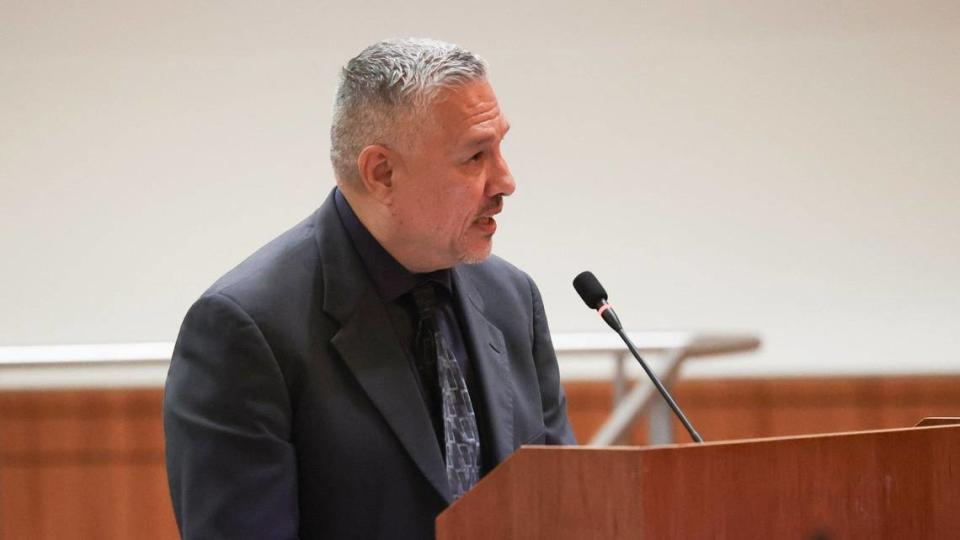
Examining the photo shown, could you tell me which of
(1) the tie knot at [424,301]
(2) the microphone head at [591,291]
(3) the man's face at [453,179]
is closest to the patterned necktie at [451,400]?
(1) the tie knot at [424,301]

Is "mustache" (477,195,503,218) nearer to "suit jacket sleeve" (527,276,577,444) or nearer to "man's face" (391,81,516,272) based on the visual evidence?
"man's face" (391,81,516,272)

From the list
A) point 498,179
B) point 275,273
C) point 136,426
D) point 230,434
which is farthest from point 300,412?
point 136,426

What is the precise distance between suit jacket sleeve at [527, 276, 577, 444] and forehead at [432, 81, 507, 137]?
446 millimetres

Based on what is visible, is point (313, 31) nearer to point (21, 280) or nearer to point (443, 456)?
point (21, 280)

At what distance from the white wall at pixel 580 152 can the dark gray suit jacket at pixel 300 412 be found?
2.33 metres

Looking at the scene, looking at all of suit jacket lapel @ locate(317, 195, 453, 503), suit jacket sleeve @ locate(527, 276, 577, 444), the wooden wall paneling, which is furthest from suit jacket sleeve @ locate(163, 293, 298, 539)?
the wooden wall paneling

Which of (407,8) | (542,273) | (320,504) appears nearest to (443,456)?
A: (320,504)

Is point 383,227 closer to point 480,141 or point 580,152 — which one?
point 480,141

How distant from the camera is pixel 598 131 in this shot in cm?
444

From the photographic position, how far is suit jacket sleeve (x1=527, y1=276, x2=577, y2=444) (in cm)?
234

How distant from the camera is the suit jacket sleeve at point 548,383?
92.1 inches

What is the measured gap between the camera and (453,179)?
2037 mm

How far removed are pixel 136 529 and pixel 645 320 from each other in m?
1.70

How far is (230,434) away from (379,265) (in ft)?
1.17
